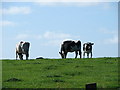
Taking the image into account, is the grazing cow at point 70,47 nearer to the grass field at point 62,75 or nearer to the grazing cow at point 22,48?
the grazing cow at point 22,48

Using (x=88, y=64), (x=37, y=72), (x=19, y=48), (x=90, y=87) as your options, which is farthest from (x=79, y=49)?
(x=90, y=87)

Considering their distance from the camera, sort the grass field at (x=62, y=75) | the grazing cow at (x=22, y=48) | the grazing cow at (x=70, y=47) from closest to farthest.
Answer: the grass field at (x=62, y=75), the grazing cow at (x=22, y=48), the grazing cow at (x=70, y=47)

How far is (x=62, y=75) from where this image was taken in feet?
65.0

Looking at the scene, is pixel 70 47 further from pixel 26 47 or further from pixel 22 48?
pixel 22 48

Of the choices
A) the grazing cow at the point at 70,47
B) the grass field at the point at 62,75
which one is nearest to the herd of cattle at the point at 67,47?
the grazing cow at the point at 70,47

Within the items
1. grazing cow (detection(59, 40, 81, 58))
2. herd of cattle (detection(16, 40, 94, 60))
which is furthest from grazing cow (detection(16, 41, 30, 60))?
grazing cow (detection(59, 40, 81, 58))

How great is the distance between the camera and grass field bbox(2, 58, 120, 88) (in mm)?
16748

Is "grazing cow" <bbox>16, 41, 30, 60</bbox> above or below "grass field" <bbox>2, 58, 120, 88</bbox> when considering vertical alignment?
above

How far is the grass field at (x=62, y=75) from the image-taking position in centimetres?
1675

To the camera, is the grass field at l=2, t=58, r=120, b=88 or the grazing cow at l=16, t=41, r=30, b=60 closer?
the grass field at l=2, t=58, r=120, b=88

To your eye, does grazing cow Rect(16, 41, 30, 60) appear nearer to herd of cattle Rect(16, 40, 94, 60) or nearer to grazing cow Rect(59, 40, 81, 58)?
herd of cattle Rect(16, 40, 94, 60)

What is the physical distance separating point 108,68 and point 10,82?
25.7 feet

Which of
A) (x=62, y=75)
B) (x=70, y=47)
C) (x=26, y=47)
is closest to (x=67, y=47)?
(x=70, y=47)

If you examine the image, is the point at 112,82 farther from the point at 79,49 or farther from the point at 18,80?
the point at 79,49
